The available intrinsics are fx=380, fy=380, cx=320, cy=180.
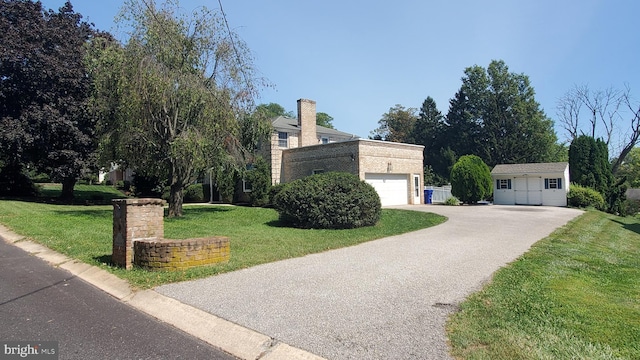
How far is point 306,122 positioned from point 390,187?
855cm

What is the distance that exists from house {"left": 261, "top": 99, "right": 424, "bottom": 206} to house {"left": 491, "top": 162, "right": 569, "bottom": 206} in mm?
8005

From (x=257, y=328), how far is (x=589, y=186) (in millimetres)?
31414

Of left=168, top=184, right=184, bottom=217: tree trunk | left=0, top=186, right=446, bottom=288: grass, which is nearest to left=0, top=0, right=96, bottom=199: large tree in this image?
left=0, top=186, right=446, bottom=288: grass

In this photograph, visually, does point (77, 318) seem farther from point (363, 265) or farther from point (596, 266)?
point (596, 266)

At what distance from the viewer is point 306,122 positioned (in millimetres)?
28391

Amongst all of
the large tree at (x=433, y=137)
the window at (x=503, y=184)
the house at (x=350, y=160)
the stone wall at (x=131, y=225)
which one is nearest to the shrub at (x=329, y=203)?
the stone wall at (x=131, y=225)

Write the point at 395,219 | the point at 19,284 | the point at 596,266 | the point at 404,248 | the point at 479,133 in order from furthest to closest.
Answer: the point at 479,133
the point at 395,219
the point at 404,248
the point at 596,266
the point at 19,284

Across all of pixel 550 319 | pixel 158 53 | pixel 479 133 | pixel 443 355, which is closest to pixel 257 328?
pixel 443 355

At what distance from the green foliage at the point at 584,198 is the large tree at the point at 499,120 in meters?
22.1

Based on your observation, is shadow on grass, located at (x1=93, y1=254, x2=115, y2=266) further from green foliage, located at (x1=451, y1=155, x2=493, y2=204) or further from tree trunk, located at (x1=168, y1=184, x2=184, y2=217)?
green foliage, located at (x1=451, y1=155, x2=493, y2=204)

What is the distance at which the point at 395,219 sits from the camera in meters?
16.0

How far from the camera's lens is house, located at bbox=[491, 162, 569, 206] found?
26594 mm

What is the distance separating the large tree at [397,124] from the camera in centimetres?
6097

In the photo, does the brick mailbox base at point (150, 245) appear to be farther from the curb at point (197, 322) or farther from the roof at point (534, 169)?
the roof at point (534, 169)
